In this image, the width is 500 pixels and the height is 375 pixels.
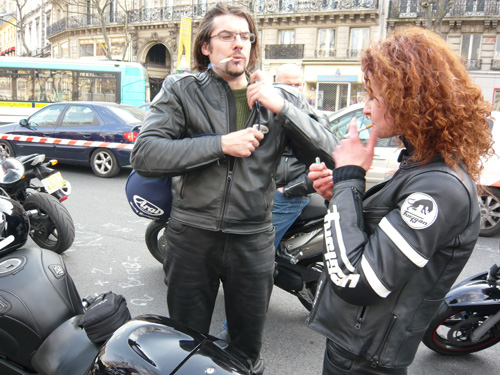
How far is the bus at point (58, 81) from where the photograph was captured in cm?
1497

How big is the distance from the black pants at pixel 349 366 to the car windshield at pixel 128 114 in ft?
26.5

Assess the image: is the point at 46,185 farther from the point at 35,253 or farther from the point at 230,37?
the point at 230,37

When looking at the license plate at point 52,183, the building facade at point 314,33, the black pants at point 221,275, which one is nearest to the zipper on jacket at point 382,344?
the black pants at point 221,275

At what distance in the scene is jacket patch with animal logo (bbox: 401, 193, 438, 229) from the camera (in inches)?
46.6

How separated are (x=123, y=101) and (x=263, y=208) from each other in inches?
568

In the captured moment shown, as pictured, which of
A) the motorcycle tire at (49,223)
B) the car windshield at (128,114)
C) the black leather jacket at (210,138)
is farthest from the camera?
the car windshield at (128,114)

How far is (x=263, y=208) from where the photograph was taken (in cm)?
200

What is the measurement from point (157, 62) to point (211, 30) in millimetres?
36859

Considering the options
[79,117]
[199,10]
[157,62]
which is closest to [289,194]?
[79,117]

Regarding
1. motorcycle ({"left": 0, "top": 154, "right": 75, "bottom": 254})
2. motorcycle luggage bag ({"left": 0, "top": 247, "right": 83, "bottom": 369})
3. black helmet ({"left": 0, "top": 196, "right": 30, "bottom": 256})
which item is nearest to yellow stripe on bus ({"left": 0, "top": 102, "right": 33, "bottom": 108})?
motorcycle ({"left": 0, "top": 154, "right": 75, "bottom": 254})

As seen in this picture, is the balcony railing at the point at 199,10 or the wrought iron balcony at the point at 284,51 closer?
the balcony railing at the point at 199,10

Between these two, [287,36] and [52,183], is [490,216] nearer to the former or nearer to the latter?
[52,183]

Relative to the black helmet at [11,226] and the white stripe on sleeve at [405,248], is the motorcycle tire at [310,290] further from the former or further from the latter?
the white stripe on sleeve at [405,248]

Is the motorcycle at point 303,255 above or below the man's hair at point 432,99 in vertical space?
below
